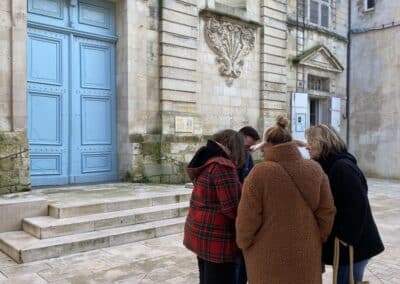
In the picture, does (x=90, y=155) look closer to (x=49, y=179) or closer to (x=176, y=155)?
(x=49, y=179)

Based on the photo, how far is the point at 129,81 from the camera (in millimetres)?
7828

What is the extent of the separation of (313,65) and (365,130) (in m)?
2.92

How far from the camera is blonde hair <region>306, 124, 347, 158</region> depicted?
2.58 m

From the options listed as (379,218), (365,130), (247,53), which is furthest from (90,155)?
(365,130)

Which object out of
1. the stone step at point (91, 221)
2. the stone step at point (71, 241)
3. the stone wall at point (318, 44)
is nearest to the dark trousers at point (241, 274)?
the stone step at point (71, 241)

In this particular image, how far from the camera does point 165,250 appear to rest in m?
4.78

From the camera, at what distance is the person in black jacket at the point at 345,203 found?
240cm

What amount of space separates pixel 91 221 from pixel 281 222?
3.39m

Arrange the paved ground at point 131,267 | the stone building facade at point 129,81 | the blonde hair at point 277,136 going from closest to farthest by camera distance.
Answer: the blonde hair at point 277,136, the paved ground at point 131,267, the stone building facade at point 129,81

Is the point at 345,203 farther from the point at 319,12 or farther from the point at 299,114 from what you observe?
the point at 319,12

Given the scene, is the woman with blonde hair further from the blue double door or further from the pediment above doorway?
the pediment above doorway

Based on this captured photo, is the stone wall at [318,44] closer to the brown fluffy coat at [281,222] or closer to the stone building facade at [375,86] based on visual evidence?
the stone building facade at [375,86]

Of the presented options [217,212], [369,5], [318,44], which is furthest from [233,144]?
[369,5]

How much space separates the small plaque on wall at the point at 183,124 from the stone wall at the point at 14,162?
299 cm
